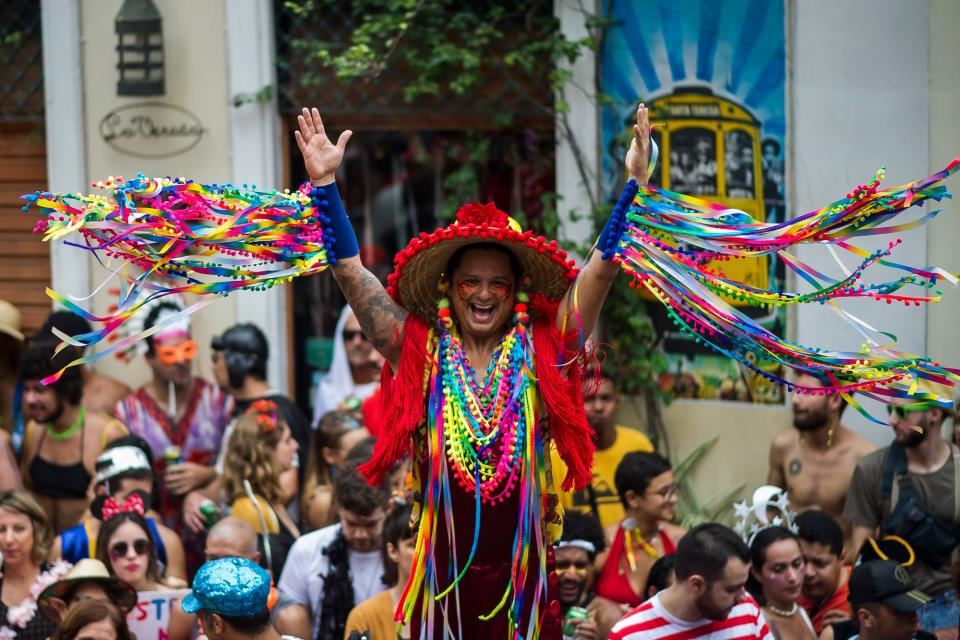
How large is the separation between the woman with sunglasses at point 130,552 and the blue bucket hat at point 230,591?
1.40 metres

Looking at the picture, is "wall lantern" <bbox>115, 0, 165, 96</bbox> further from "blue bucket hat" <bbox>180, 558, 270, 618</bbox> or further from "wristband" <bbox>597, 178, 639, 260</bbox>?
"wristband" <bbox>597, 178, 639, 260</bbox>

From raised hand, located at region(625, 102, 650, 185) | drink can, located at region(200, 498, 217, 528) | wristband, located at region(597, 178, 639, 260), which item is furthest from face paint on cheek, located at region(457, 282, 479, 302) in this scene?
drink can, located at region(200, 498, 217, 528)

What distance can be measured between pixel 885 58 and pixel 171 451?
4.58m

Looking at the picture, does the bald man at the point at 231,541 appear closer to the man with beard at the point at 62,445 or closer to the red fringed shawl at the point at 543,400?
the red fringed shawl at the point at 543,400

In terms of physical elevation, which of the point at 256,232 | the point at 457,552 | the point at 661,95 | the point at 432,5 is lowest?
the point at 457,552

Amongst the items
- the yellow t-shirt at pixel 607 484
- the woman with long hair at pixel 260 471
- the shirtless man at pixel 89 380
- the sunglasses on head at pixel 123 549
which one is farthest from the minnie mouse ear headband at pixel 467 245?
the shirtless man at pixel 89 380

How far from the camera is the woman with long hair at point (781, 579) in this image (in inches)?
234

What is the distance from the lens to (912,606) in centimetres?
570

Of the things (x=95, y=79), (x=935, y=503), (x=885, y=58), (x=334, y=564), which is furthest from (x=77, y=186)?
(x=935, y=503)

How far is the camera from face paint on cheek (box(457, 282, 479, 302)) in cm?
487

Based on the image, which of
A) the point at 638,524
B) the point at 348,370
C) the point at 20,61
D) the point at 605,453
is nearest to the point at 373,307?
the point at 638,524

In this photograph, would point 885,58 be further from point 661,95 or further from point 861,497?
point 861,497

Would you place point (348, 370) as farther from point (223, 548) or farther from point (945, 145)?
point (945, 145)

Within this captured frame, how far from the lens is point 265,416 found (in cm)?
742
